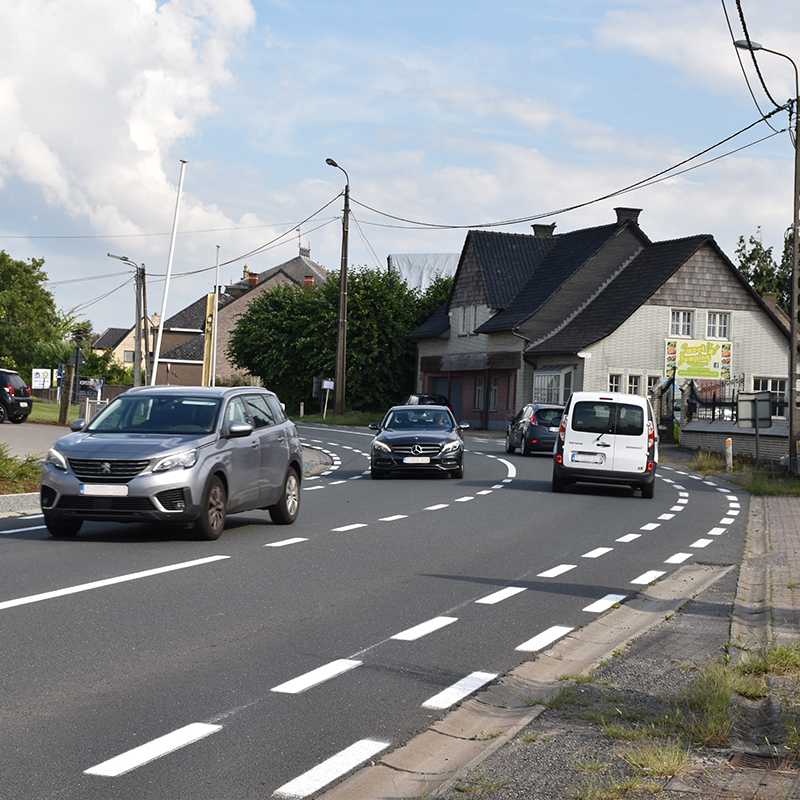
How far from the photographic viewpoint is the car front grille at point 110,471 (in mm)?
14195

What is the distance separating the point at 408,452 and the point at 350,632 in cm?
1825

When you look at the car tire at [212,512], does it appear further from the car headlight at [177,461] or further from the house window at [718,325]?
the house window at [718,325]

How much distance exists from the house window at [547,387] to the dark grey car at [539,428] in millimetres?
23795

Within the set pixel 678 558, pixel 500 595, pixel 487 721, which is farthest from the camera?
pixel 678 558

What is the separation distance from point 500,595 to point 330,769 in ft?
18.8

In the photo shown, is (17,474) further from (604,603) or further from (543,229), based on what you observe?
(543,229)

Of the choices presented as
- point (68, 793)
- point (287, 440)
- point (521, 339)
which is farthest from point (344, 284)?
point (68, 793)

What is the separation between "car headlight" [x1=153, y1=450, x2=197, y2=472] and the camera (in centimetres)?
1426

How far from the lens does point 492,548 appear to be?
15086 millimetres

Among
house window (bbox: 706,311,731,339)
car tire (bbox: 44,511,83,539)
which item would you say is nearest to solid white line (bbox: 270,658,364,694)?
car tire (bbox: 44,511,83,539)

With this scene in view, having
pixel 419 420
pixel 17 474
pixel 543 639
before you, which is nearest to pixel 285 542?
pixel 543 639

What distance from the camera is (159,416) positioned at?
15.7 meters

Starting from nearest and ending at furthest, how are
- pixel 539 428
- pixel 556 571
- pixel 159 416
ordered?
pixel 556 571 → pixel 159 416 → pixel 539 428

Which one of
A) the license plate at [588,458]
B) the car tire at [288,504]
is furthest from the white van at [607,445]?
the car tire at [288,504]
